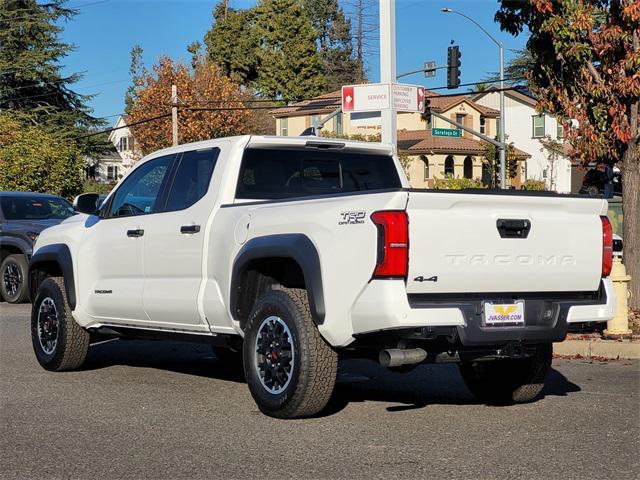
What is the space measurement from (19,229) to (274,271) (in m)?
10.4

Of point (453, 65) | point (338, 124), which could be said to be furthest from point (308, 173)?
A: point (338, 124)

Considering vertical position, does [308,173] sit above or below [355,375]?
above

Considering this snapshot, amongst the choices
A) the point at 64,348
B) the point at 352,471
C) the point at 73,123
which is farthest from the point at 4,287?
the point at 73,123

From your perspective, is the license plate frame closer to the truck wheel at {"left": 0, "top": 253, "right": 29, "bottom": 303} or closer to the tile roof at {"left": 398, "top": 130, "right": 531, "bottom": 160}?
the truck wheel at {"left": 0, "top": 253, "right": 29, "bottom": 303}

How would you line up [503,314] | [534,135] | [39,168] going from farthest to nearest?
[534,135], [39,168], [503,314]

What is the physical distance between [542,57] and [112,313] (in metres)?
7.59

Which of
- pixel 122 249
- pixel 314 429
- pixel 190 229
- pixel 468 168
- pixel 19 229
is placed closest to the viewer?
pixel 314 429

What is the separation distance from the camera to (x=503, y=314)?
6.53m

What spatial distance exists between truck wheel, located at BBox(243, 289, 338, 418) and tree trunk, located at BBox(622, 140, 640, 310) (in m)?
7.64

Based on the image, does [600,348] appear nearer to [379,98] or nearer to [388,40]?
[379,98]

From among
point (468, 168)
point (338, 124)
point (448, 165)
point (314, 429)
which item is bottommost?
point (314, 429)

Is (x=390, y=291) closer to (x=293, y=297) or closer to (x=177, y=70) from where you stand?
(x=293, y=297)

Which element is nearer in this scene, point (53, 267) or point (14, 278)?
point (53, 267)

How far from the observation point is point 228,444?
6.25m
